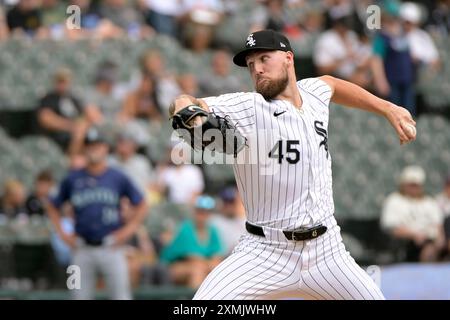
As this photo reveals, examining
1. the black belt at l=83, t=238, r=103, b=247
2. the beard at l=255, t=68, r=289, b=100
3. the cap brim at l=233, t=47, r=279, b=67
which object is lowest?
the black belt at l=83, t=238, r=103, b=247

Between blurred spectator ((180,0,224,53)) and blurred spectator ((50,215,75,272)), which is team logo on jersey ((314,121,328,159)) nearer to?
blurred spectator ((50,215,75,272))

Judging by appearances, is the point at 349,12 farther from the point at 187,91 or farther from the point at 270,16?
the point at 187,91

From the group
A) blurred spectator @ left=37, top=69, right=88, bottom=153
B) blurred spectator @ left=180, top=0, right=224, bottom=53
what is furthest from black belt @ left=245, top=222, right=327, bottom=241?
blurred spectator @ left=180, top=0, right=224, bottom=53

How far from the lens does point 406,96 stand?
14.4 m

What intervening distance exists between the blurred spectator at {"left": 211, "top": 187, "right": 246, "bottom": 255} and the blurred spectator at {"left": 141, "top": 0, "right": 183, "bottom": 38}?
3.83 m

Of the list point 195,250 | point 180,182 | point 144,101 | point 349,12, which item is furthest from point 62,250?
point 349,12

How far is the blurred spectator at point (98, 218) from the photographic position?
10211 millimetres

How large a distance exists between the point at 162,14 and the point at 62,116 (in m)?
2.67

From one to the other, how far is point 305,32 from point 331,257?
30.8ft

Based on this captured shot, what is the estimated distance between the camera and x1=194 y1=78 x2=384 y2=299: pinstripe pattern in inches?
237

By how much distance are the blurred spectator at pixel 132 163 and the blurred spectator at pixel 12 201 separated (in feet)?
3.36

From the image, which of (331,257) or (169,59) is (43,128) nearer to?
(169,59)

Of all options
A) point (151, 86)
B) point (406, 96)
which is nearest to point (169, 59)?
point (151, 86)
